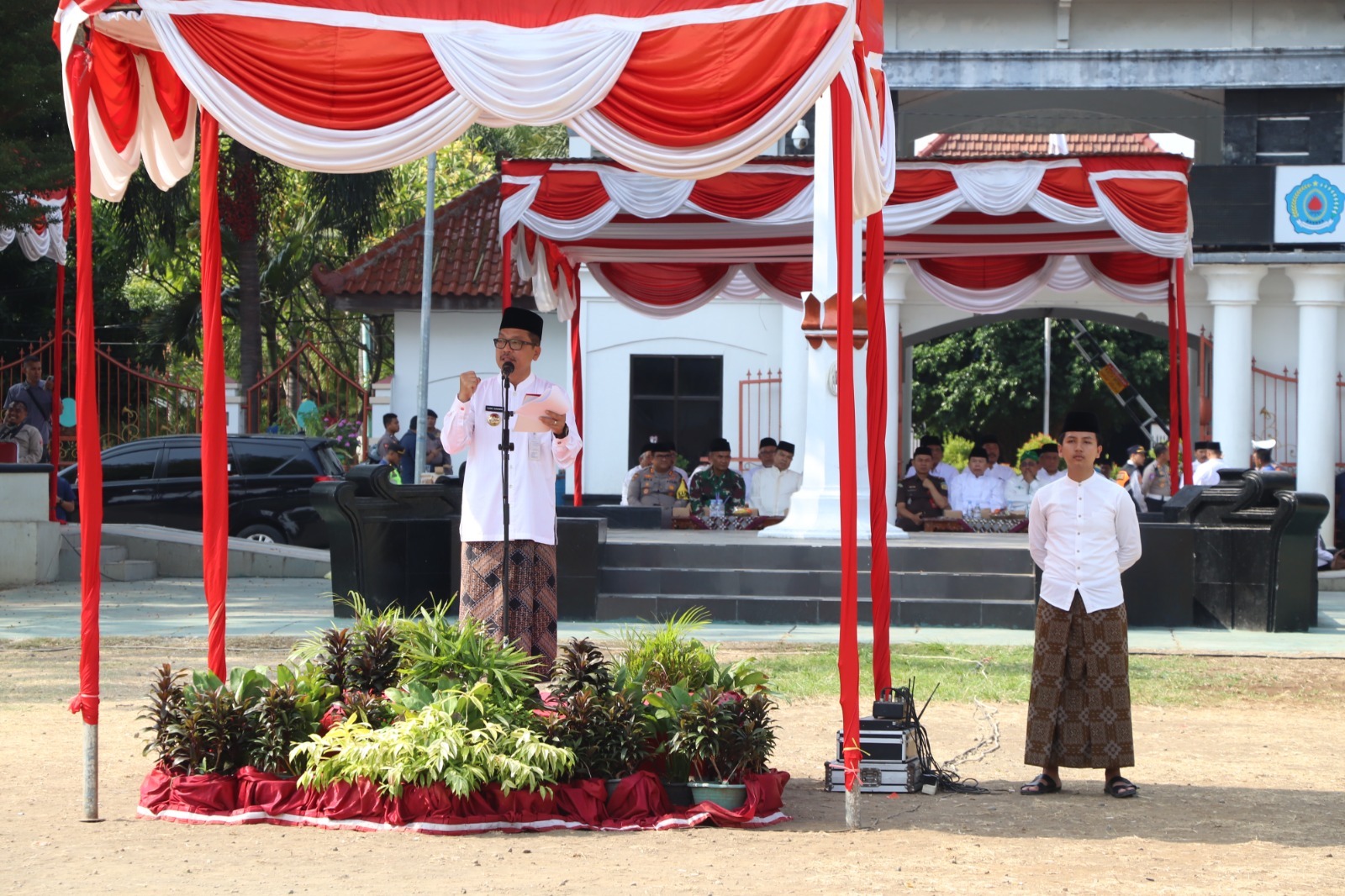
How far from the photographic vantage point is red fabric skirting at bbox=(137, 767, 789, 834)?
5734 millimetres

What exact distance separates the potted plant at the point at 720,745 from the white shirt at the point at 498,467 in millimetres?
1241

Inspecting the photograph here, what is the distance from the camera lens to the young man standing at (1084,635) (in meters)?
6.64

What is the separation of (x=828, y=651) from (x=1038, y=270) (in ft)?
20.0

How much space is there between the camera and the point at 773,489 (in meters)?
16.9

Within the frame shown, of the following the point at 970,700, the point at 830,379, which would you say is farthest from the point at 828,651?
the point at 830,379

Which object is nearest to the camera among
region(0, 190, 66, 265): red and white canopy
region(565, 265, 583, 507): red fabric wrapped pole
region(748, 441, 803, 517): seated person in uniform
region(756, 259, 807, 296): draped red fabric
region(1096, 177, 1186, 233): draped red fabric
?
region(1096, 177, 1186, 233): draped red fabric

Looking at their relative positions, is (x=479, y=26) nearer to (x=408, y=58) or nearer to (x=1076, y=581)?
(x=408, y=58)

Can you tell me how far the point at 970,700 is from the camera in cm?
938

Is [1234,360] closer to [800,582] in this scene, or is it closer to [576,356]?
[576,356]

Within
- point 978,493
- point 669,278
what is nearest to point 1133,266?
point 978,493

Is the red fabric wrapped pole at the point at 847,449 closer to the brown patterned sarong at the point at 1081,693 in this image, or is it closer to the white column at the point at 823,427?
the brown patterned sarong at the point at 1081,693

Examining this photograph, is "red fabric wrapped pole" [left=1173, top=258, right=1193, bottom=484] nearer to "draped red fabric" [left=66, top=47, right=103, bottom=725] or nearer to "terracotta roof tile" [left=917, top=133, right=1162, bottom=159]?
"draped red fabric" [left=66, top=47, right=103, bottom=725]

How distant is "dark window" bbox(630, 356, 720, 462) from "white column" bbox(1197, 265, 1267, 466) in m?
6.64

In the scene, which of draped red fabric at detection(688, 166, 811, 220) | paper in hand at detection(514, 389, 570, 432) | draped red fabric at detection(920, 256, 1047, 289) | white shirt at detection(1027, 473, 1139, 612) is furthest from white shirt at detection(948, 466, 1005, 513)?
paper in hand at detection(514, 389, 570, 432)
